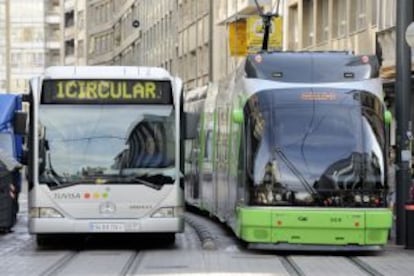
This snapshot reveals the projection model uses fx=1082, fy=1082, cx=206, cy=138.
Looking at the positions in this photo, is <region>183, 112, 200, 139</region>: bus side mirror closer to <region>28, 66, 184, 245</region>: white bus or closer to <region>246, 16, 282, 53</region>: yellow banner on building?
<region>28, 66, 184, 245</region>: white bus

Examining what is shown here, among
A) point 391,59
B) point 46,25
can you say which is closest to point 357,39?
point 391,59

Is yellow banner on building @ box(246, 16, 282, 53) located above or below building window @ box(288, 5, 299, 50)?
below

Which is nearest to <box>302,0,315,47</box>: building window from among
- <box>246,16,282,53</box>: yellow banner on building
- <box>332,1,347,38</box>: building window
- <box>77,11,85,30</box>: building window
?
<box>332,1,347,38</box>: building window

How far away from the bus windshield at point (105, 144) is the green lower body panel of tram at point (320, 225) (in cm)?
174

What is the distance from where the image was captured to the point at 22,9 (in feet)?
408

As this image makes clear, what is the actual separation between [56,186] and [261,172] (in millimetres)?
3173

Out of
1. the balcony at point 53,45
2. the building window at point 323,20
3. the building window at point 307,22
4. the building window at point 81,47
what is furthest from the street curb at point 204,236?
the balcony at point 53,45

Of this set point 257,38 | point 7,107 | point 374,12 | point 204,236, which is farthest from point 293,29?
point 204,236

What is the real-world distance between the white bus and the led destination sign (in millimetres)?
16

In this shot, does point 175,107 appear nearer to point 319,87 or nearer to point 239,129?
point 239,129

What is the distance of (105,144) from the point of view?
Result: 16.9 m

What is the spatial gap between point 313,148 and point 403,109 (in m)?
2.85

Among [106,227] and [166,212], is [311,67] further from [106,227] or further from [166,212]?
[106,227]

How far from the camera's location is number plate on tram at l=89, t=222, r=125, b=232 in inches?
657
